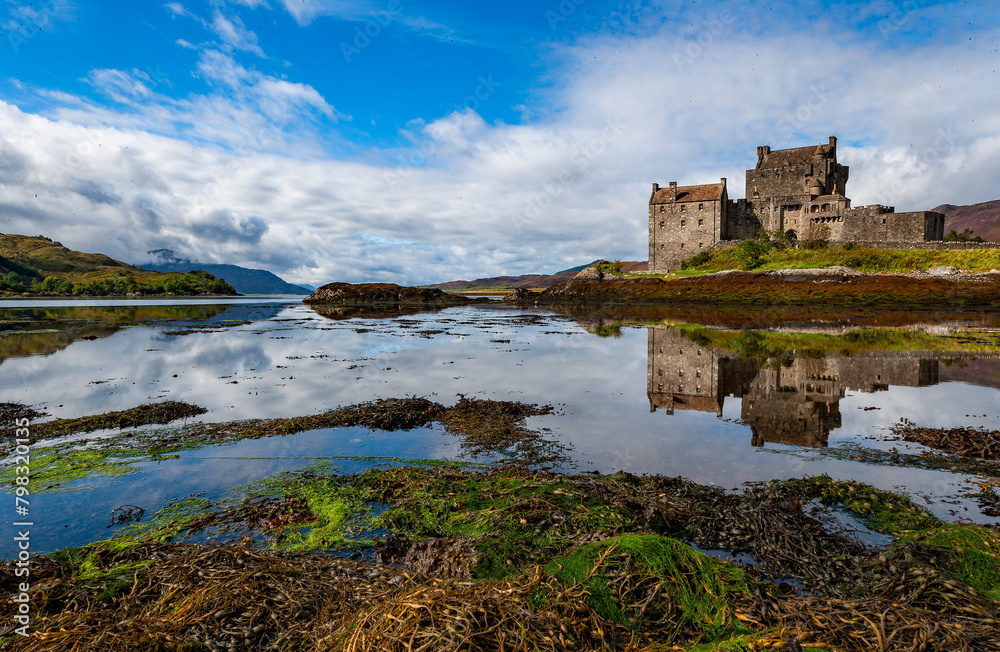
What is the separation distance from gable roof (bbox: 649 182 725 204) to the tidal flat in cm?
5410

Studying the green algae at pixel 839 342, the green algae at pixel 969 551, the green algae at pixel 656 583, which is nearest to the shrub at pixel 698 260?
the green algae at pixel 839 342

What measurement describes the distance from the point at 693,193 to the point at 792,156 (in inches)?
671

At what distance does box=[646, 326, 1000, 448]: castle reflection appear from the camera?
10188 millimetres

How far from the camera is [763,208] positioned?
6869cm

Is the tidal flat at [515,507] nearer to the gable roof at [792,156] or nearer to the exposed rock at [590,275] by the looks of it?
the exposed rock at [590,275]

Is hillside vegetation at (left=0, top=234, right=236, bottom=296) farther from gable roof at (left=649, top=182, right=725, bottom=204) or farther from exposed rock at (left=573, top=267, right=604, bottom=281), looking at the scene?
gable roof at (left=649, top=182, right=725, bottom=204)

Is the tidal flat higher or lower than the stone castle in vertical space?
lower

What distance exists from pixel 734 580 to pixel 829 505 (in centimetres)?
359

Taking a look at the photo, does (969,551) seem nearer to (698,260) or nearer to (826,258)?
(826,258)

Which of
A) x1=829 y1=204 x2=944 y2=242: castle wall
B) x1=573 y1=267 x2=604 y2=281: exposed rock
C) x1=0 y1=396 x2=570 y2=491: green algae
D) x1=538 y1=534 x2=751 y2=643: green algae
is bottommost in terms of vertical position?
x1=0 y1=396 x2=570 y2=491: green algae

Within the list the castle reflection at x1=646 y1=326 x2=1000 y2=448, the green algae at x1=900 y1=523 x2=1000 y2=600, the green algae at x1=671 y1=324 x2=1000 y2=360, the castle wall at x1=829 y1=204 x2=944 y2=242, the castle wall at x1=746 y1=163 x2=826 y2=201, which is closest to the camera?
the green algae at x1=900 y1=523 x2=1000 y2=600

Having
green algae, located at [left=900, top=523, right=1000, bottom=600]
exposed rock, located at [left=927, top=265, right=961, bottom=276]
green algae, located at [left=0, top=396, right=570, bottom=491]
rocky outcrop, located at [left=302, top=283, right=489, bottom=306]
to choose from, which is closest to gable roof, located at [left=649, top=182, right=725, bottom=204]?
exposed rock, located at [left=927, top=265, right=961, bottom=276]

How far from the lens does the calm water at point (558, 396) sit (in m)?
7.42

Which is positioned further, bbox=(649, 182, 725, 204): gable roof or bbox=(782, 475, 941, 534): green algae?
bbox=(649, 182, 725, 204): gable roof
